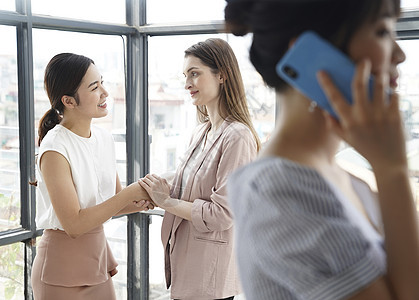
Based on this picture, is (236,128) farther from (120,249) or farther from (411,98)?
(120,249)

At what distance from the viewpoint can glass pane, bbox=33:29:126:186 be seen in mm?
3004

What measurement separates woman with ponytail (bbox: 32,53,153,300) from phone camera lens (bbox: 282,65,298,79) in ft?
5.39

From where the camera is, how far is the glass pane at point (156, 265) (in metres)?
3.62

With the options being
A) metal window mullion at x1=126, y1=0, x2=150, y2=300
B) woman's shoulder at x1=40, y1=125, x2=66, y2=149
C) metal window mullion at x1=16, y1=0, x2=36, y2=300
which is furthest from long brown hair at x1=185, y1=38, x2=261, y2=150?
metal window mullion at x1=126, y1=0, x2=150, y2=300

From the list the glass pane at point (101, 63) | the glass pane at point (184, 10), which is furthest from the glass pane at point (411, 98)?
the glass pane at point (101, 63)

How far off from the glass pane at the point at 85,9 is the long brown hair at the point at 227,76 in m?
1.04

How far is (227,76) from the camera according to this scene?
8.04 feet

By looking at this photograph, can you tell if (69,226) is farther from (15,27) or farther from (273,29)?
(273,29)

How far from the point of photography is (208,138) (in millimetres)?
2496

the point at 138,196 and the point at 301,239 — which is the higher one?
the point at 301,239

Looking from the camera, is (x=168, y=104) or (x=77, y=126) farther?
(x=168, y=104)

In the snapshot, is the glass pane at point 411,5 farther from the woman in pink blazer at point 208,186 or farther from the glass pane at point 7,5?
the glass pane at point 7,5

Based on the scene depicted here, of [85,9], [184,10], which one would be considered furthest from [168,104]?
[85,9]

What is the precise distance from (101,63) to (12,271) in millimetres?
1339
